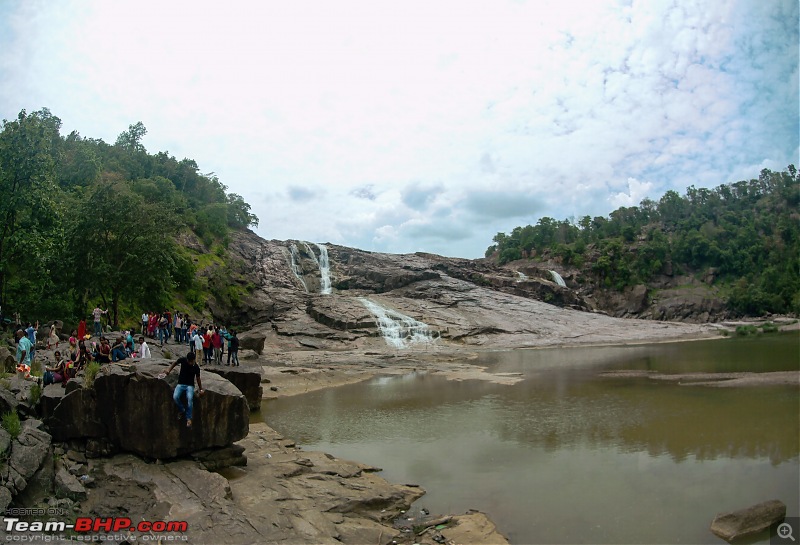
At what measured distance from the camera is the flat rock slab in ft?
32.5

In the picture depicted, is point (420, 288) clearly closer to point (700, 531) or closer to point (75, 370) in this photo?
point (75, 370)

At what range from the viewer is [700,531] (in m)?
10.2

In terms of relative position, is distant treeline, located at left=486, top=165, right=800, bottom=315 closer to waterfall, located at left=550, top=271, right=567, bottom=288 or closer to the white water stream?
waterfall, located at left=550, top=271, right=567, bottom=288

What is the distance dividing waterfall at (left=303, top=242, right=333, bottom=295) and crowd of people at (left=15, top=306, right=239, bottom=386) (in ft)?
130

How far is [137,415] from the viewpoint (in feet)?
41.4

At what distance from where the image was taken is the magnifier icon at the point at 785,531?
32.4 feet

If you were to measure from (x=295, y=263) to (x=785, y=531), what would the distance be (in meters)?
75.8

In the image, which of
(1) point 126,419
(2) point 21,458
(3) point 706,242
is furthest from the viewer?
(3) point 706,242

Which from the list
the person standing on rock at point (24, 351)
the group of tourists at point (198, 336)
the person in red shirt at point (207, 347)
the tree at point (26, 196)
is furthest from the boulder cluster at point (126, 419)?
the tree at point (26, 196)

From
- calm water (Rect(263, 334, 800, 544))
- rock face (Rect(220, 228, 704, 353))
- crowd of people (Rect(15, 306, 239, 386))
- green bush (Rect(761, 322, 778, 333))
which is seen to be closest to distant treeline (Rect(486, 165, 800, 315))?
green bush (Rect(761, 322, 778, 333))

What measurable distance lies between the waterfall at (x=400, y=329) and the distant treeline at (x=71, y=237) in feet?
71.9

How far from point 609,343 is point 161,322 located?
48082 millimetres

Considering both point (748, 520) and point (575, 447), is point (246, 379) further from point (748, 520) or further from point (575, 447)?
point (748, 520)

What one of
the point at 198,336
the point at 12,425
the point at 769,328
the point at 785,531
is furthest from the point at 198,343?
the point at 769,328
